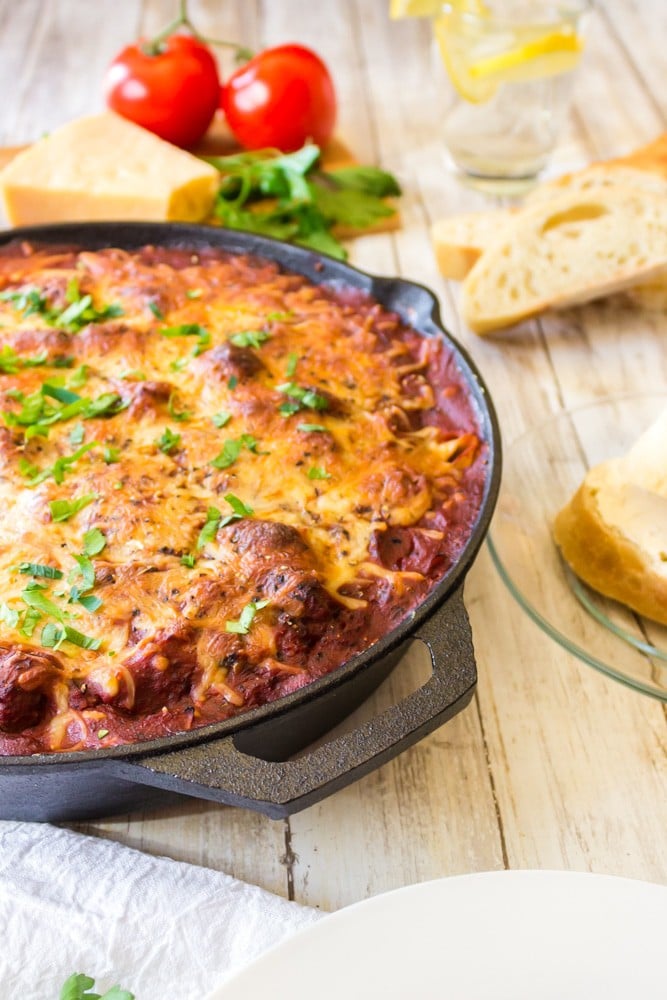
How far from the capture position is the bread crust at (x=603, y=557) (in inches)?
83.5

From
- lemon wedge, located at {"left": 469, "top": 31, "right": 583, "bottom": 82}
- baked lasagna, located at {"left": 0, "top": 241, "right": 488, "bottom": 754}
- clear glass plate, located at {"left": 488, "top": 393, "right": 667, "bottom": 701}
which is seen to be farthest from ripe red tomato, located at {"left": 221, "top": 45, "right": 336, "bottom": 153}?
clear glass plate, located at {"left": 488, "top": 393, "right": 667, "bottom": 701}

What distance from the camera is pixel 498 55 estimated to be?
3.41m

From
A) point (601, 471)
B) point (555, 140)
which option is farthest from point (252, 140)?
point (601, 471)

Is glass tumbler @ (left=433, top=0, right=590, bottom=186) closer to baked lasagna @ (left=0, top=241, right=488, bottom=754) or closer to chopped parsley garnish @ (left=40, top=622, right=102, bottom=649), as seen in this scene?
baked lasagna @ (left=0, top=241, right=488, bottom=754)

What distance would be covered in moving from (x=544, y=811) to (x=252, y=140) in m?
2.70

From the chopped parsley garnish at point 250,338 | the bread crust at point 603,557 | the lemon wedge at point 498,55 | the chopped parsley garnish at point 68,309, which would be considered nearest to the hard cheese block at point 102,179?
the chopped parsley garnish at point 68,309

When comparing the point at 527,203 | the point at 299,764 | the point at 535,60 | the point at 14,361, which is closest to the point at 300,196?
the point at 527,203

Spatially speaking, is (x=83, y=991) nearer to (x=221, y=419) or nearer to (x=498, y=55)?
(x=221, y=419)

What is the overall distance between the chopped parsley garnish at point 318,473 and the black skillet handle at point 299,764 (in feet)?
1.92

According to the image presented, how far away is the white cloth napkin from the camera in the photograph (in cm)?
162

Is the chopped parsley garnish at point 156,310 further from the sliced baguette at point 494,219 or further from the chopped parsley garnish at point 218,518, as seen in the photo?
the sliced baguette at point 494,219

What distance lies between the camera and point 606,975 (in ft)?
4.53

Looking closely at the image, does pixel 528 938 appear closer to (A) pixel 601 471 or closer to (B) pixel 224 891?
(B) pixel 224 891

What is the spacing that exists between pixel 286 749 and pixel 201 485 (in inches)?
21.6
